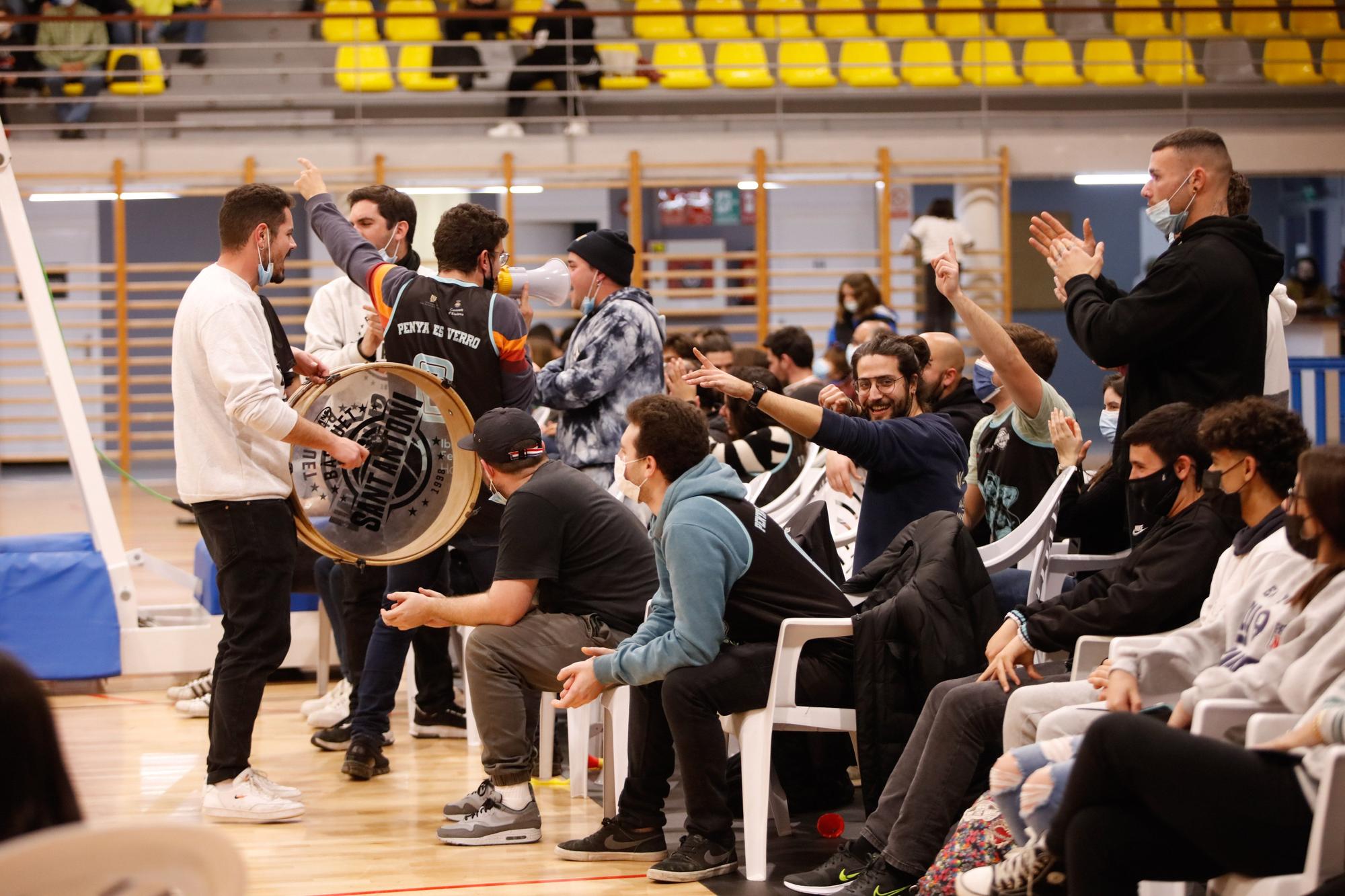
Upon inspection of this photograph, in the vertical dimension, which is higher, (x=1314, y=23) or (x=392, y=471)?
(x=1314, y=23)

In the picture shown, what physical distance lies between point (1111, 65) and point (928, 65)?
73.4 inches

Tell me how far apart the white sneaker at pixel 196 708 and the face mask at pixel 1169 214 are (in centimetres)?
383

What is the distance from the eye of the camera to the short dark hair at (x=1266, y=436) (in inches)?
108

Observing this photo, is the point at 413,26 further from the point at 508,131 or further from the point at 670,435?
the point at 670,435

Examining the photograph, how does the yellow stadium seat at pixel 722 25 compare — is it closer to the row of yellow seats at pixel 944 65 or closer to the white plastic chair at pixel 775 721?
the row of yellow seats at pixel 944 65

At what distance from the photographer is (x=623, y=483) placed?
4527 mm

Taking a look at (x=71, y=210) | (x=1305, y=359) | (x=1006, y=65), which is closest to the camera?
(x=1305, y=359)

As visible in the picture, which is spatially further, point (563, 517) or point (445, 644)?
point (445, 644)

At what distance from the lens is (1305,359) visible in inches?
367

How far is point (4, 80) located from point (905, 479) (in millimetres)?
11824

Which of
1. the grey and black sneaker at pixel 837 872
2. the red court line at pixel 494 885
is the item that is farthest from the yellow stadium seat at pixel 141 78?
the grey and black sneaker at pixel 837 872

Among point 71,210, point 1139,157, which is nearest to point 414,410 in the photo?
point 1139,157

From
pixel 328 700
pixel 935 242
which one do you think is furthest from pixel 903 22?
pixel 328 700

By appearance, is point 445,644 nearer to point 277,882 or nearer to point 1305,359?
point 277,882
